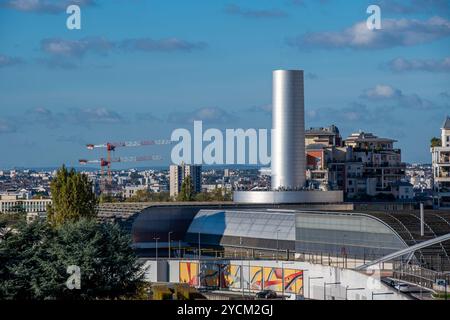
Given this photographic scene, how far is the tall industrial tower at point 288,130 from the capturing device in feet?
253

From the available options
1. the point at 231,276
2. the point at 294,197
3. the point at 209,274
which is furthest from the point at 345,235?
the point at 294,197

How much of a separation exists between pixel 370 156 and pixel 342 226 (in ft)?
165

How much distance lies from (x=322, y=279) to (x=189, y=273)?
9.50 m

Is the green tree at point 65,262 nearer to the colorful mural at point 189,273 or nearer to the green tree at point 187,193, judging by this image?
the colorful mural at point 189,273

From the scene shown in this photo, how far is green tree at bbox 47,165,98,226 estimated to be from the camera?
62375 millimetres

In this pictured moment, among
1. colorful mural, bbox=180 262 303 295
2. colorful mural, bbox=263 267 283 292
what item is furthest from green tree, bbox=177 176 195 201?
colorful mural, bbox=263 267 283 292

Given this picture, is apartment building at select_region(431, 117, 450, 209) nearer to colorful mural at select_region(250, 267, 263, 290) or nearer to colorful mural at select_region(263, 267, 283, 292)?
colorful mural at select_region(250, 267, 263, 290)

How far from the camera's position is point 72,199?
6288cm

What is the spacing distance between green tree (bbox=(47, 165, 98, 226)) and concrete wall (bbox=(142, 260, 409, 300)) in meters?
10.8

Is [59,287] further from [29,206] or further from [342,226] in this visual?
[29,206]

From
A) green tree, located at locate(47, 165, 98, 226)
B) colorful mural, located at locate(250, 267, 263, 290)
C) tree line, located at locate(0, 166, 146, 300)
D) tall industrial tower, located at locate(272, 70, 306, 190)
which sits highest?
tall industrial tower, located at locate(272, 70, 306, 190)

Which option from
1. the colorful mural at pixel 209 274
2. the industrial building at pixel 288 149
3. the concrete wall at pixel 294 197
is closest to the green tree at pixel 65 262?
the colorful mural at pixel 209 274

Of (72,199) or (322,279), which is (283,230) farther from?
(322,279)
